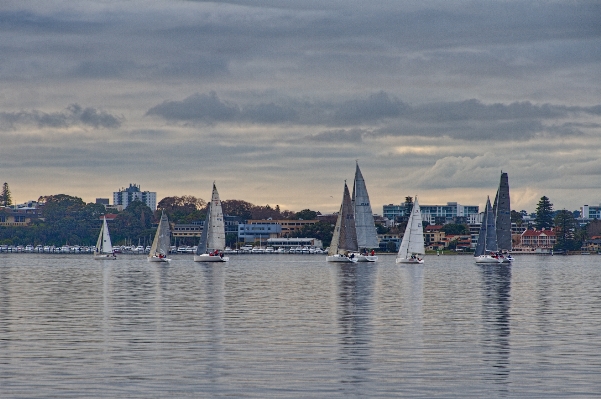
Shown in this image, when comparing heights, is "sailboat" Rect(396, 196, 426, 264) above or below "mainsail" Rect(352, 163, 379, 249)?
below

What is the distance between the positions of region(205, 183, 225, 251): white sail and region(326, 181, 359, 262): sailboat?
2089 cm

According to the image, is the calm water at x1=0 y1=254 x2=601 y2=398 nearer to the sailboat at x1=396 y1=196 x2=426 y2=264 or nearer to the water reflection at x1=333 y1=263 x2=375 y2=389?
the water reflection at x1=333 y1=263 x2=375 y2=389

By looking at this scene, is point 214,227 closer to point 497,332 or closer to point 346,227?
point 346,227

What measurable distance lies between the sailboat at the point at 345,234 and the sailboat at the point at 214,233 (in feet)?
68.9

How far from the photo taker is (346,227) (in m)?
183

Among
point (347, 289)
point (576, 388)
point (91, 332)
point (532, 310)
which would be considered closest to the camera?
point (576, 388)

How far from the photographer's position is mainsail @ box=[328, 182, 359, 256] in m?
183

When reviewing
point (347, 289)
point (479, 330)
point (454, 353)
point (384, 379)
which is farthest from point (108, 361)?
point (347, 289)

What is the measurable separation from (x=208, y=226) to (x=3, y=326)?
139772mm

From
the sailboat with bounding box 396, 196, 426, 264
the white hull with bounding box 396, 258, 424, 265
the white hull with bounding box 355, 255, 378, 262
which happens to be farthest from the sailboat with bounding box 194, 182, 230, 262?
the sailboat with bounding box 396, 196, 426, 264

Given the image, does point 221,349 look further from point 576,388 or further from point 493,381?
point 576,388

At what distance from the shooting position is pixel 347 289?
91562 mm

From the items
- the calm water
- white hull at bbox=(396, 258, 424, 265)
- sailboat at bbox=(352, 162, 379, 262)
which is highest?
sailboat at bbox=(352, 162, 379, 262)

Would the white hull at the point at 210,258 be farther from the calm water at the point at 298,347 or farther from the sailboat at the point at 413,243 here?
the calm water at the point at 298,347
